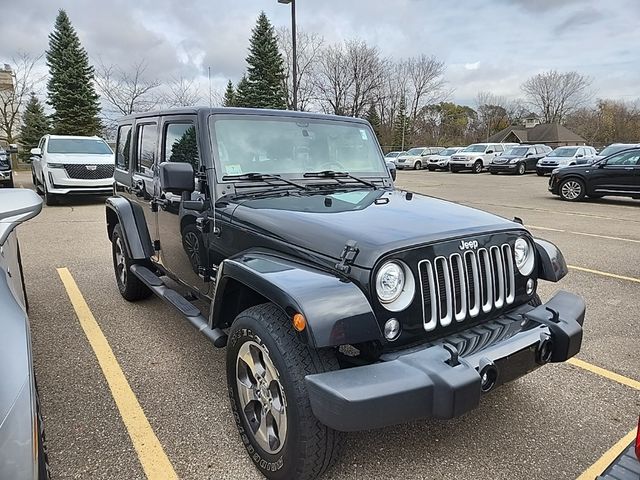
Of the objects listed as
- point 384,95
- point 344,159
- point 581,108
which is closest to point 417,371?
point 344,159

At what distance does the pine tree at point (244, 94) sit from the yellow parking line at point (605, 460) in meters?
34.8

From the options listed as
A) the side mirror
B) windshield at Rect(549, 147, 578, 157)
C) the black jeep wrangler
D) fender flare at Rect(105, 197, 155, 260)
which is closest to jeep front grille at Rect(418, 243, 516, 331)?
the black jeep wrangler

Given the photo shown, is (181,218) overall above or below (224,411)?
above

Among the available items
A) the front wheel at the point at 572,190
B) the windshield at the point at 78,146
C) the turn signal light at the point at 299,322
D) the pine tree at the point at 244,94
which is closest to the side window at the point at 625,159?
the front wheel at the point at 572,190

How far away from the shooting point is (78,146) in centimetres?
1295

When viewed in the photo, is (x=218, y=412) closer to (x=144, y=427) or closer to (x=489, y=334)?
(x=144, y=427)

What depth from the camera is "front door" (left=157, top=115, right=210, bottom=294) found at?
129 inches

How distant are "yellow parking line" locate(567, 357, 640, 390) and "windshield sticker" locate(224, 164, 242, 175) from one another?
9.20 ft

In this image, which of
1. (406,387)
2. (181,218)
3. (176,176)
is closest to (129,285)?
(181,218)

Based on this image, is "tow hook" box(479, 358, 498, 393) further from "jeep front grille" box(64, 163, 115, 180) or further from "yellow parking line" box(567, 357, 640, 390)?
"jeep front grille" box(64, 163, 115, 180)

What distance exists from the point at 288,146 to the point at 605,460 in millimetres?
2661

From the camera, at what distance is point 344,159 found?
11.9 ft

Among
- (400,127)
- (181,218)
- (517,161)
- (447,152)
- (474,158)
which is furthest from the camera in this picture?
(400,127)

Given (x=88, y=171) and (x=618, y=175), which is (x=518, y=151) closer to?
(x=618, y=175)
